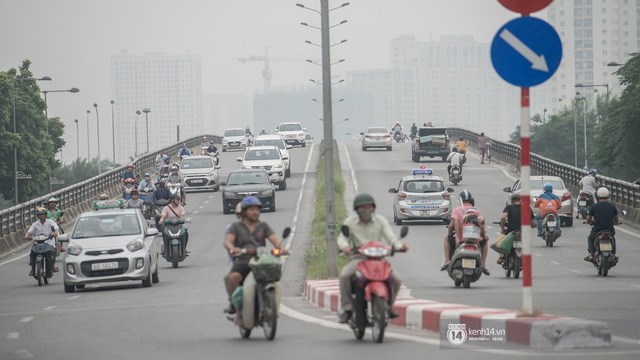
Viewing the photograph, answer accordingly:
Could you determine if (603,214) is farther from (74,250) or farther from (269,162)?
(269,162)

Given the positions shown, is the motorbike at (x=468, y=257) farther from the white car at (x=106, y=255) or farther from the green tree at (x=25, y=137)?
the green tree at (x=25, y=137)

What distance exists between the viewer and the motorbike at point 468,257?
24203 mm

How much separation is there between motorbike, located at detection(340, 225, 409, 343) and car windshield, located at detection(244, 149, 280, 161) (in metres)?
50.2

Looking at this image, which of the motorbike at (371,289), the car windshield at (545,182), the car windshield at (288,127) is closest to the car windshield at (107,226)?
the motorbike at (371,289)

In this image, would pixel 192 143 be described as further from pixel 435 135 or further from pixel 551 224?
pixel 551 224

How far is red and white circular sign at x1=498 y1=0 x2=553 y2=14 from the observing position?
45.8ft

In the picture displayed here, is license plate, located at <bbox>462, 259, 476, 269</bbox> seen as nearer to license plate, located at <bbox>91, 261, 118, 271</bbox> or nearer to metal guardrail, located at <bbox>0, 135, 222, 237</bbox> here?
license plate, located at <bbox>91, 261, 118, 271</bbox>

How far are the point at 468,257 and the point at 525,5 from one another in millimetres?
10675

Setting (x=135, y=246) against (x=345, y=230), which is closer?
(x=345, y=230)

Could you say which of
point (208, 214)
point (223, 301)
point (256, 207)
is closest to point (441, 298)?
point (223, 301)

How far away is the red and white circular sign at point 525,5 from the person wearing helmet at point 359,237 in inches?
103

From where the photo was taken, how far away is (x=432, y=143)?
8312cm

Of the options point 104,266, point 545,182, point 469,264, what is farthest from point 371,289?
point 545,182

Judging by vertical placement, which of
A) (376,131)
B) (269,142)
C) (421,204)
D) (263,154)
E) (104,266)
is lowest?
(104,266)
